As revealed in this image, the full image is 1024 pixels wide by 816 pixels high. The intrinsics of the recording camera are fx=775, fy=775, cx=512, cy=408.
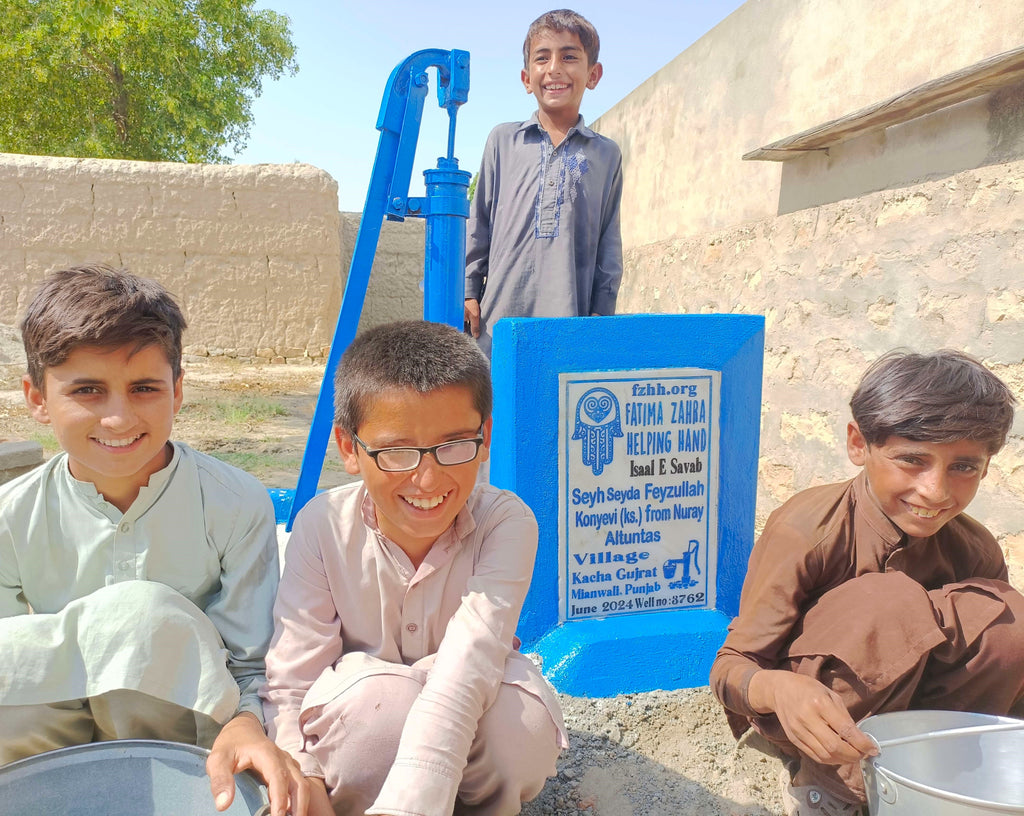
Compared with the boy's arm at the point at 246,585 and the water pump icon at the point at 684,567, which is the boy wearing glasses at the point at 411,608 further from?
the water pump icon at the point at 684,567

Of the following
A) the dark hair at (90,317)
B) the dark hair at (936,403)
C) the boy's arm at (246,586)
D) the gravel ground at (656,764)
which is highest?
the dark hair at (90,317)

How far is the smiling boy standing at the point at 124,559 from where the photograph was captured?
48.4 inches

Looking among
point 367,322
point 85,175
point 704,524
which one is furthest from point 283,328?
point 704,524

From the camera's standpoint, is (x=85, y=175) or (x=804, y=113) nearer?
(x=804, y=113)

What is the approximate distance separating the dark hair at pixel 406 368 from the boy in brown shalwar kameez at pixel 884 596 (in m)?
0.71

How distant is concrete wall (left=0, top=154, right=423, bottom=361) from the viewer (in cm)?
679

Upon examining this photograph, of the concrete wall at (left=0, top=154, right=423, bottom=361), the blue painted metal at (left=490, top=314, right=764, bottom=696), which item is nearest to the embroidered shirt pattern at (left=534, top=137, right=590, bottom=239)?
the blue painted metal at (left=490, top=314, right=764, bottom=696)

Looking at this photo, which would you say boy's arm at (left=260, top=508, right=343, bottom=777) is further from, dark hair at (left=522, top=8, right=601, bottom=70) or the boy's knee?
dark hair at (left=522, top=8, right=601, bottom=70)

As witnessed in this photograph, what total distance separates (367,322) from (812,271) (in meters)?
5.92

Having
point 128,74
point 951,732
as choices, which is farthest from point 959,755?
point 128,74

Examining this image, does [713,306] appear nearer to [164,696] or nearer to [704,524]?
[704,524]

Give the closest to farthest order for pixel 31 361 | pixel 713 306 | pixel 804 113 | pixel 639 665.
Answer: pixel 31 361
pixel 639 665
pixel 804 113
pixel 713 306

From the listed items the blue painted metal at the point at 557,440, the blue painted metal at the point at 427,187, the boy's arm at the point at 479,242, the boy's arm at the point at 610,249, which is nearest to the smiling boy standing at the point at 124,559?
the blue painted metal at the point at 557,440

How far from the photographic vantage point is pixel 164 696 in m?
1.25
